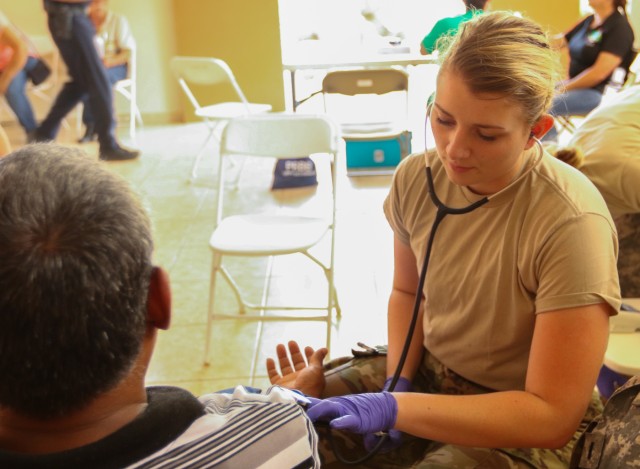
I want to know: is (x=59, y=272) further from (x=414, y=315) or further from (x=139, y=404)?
(x=414, y=315)

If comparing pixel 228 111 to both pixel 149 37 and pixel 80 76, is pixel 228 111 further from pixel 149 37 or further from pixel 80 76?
pixel 149 37

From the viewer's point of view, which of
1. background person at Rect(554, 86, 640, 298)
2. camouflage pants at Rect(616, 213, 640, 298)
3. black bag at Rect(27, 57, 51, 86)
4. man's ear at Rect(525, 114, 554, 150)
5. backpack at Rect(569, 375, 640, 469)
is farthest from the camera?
black bag at Rect(27, 57, 51, 86)

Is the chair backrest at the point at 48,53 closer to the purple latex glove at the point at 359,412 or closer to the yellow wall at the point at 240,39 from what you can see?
the yellow wall at the point at 240,39

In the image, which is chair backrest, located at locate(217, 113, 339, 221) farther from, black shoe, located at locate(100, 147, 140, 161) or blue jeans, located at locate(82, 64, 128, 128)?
blue jeans, located at locate(82, 64, 128, 128)

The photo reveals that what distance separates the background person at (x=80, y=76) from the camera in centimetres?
509

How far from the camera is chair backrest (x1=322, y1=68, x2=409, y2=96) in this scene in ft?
14.5

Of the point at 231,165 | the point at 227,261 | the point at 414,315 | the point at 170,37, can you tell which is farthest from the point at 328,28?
the point at 414,315

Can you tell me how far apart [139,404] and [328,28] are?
6.25 meters

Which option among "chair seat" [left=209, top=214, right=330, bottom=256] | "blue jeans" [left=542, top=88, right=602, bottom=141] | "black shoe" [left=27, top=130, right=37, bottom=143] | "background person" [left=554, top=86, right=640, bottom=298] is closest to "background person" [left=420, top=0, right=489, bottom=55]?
"blue jeans" [left=542, top=88, right=602, bottom=141]

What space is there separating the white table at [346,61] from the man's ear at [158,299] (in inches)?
154

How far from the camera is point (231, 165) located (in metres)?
5.10

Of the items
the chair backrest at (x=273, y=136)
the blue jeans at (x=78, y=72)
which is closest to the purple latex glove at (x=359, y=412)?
the chair backrest at (x=273, y=136)

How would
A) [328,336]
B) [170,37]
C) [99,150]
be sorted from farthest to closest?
[170,37] < [99,150] < [328,336]

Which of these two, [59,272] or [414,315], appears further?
[414,315]
